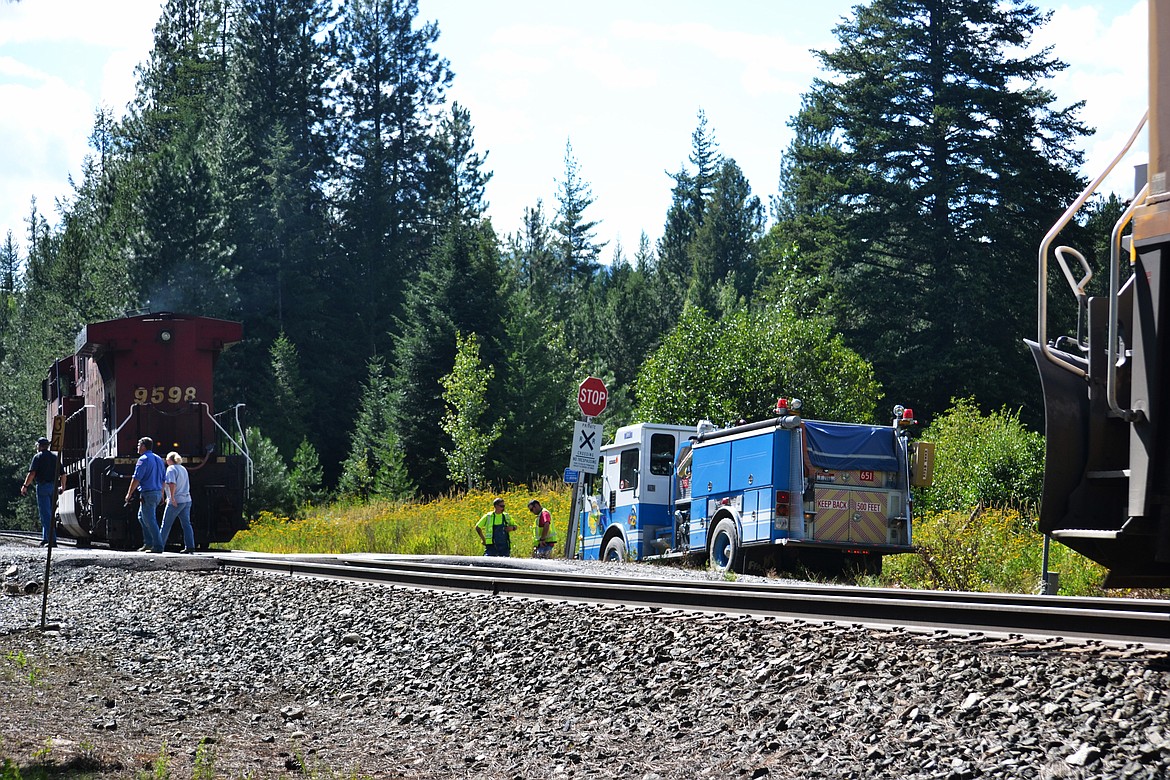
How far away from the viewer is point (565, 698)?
306 inches

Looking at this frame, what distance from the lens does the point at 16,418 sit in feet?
175

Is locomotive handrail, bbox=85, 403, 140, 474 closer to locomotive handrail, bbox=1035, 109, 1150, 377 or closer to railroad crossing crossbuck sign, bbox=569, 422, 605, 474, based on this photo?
railroad crossing crossbuck sign, bbox=569, 422, 605, 474

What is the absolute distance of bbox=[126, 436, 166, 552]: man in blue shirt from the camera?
743 inches

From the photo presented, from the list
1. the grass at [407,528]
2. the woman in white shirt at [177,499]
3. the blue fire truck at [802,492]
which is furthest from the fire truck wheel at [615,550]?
the woman in white shirt at [177,499]

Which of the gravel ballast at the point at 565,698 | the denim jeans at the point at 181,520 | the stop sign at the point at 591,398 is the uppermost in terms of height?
the stop sign at the point at 591,398

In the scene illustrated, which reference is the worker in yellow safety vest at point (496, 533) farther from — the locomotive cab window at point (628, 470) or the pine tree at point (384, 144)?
the pine tree at point (384, 144)

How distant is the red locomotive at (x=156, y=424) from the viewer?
21.5m

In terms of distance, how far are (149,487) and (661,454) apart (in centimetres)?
841

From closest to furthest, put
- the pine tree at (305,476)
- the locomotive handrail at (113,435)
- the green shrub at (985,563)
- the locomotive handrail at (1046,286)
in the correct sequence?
the locomotive handrail at (1046,286) → the green shrub at (985,563) → the locomotive handrail at (113,435) → the pine tree at (305,476)

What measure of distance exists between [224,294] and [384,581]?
44876 mm

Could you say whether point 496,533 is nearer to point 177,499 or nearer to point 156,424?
point 177,499

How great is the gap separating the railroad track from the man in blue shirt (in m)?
5.84

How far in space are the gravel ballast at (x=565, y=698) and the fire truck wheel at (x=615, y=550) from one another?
10803 mm

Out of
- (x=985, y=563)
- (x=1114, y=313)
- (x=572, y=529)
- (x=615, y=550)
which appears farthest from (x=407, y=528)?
(x=1114, y=313)
